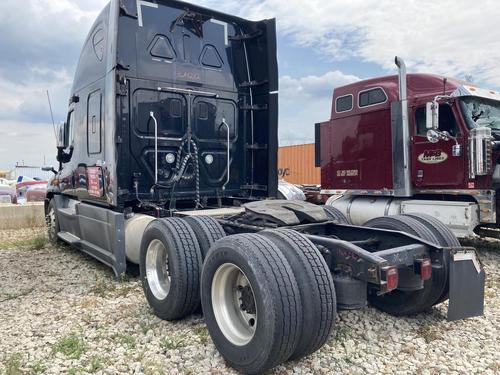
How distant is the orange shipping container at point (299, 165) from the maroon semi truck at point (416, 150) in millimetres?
8078

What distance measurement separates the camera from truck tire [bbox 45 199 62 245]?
25.4ft

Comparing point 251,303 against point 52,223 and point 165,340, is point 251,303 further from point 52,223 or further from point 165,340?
point 52,223

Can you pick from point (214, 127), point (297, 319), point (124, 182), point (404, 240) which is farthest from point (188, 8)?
point (297, 319)

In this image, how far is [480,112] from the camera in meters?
7.06

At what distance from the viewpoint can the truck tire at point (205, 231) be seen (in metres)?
3.91

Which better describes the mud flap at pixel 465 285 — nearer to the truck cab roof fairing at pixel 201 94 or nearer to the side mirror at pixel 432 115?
the truck cab roof fairing at pixel 201 94

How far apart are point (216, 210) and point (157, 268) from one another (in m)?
1.30

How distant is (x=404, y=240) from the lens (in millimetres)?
3555

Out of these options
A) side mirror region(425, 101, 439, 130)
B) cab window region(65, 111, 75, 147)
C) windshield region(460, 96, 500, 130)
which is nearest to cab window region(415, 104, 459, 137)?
windshield region(460, 96, 500, 130)

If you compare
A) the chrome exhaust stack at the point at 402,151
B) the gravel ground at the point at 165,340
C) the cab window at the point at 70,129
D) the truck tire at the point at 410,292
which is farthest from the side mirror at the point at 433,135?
the cab window at the point at 70,129

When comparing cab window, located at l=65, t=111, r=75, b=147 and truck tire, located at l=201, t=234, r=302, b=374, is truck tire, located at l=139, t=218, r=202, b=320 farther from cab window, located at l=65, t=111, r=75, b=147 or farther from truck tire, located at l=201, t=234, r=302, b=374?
cab window, located at l=65, t=111, r=75, b=147

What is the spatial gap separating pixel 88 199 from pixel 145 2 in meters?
2.82

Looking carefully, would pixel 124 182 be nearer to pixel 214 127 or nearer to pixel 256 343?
pixel 214 127

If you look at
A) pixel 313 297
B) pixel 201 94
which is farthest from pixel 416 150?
pixel 313 297
